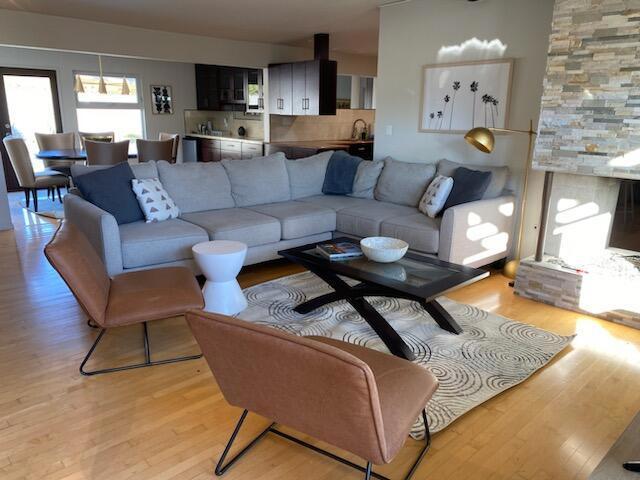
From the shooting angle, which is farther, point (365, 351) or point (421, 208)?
point (421, 208)

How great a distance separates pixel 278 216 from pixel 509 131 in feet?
6.98

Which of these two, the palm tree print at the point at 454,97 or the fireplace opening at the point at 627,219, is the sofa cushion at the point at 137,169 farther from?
the fireplace opening at the point at 627,219

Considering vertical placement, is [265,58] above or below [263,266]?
above

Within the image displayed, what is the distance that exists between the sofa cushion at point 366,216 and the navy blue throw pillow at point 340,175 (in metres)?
0.51

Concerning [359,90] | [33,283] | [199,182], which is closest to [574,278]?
[199,182]

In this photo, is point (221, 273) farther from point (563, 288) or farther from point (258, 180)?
point (563, 288)

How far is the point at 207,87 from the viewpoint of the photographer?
29.9 ft

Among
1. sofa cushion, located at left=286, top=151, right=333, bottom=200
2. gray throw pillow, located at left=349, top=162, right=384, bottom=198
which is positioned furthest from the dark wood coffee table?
gray throw pillow, located at left=349, top=162, right=384, bottom=198

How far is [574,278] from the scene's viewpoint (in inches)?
A: 132

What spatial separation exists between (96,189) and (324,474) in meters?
2.73

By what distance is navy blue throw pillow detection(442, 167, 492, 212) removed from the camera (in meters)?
3.91

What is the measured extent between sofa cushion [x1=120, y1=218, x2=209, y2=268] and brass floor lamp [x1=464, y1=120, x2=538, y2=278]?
226 cm

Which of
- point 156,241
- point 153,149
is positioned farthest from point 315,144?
point 156,241

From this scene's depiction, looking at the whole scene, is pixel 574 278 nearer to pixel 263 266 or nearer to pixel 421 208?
pixel 421 208
